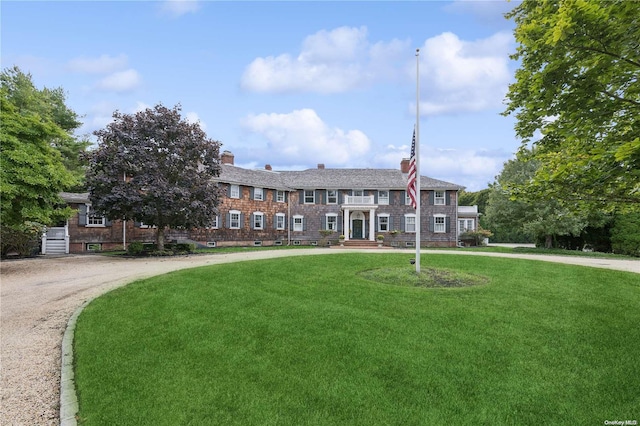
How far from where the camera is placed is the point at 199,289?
946cm

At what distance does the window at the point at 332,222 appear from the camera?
33.7m

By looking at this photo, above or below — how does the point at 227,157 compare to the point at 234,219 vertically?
above

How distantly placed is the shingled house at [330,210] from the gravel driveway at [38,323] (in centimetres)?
1541

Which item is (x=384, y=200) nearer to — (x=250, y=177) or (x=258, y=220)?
(x=258, y=220)

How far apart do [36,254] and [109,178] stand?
366 inches

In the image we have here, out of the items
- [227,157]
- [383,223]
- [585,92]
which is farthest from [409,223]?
[585,92]

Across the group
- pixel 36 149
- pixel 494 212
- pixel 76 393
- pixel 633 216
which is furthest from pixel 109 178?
pixel 633 216

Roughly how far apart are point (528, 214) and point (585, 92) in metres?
25.4

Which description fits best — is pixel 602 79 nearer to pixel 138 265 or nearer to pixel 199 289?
pixel 199 289

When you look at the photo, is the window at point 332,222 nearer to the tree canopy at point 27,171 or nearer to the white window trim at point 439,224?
the white window trim at point 439,224

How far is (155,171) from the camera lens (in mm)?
20109

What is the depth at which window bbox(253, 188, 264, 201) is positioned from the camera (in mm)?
32094

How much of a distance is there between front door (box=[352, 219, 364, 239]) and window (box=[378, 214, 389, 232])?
1.73 meters

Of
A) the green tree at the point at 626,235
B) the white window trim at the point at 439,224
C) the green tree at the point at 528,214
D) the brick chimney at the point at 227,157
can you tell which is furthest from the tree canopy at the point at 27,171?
the green tree at the point at 626,235
